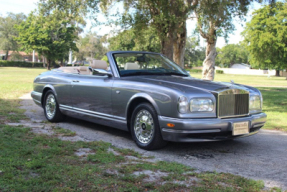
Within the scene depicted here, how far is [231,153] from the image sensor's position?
532 centimetres

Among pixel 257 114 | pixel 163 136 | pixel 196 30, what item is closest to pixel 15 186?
pixel 163 136

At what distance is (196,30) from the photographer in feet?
59.7

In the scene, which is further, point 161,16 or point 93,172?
point 161,16

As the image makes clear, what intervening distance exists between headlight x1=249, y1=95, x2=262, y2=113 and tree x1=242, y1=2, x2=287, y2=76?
1557 inches

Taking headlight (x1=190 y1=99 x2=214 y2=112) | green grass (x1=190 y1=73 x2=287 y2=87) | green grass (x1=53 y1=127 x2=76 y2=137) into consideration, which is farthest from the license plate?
green grass (x1=190 y1=73 x2=287 y2=87)

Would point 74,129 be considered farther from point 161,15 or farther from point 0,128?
point 161,15

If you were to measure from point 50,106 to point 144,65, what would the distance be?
264 cm

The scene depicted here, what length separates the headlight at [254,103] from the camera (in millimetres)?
5605

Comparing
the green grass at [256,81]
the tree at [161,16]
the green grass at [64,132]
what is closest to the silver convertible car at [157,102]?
the green grass at [64,132]

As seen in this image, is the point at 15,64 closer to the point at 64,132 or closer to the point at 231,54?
the point at 64,132

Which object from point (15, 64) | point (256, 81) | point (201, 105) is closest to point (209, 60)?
point (201, 105)

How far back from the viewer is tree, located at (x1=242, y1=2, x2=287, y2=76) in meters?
43.2

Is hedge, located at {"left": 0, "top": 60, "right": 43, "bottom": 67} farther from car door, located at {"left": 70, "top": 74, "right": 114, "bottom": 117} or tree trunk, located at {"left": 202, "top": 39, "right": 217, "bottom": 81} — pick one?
car door, located at {"left": 70, "top": 74, "right": 114, "bottom": 117}

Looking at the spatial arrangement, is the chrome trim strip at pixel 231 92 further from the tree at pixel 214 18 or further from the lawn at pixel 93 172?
the tree at pixel 214 18
